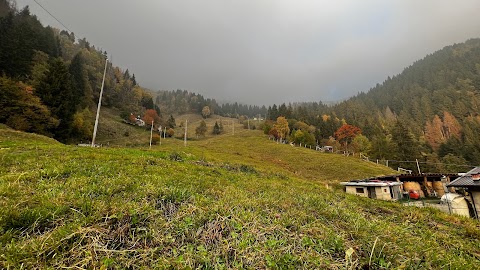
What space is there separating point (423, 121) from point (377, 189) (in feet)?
482

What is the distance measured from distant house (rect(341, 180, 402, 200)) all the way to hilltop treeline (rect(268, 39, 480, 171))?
51031 mm

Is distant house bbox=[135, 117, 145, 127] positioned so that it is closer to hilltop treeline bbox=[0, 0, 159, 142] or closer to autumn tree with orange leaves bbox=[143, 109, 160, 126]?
autumn tree with orange leaves bbox=[143, 109, 160, 126]

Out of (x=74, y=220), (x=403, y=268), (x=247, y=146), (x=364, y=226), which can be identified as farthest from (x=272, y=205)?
(x=247, y=146)

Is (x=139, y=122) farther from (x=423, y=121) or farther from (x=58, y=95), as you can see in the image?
(x=423, y=121)

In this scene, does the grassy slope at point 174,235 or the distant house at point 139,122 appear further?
the distant house at point 139,122

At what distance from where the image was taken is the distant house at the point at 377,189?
3341cm

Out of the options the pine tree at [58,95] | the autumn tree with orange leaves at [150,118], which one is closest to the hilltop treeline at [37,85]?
the pine tree at [58,95]

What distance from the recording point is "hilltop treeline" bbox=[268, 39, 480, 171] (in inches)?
3241

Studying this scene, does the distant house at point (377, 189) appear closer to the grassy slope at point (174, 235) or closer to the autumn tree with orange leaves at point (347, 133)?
the grassy slope at point (174, 235)

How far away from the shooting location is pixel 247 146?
9081 centimetres

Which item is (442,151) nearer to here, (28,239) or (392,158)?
(392,158)

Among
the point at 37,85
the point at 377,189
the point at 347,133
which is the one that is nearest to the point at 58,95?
the point at 37,85

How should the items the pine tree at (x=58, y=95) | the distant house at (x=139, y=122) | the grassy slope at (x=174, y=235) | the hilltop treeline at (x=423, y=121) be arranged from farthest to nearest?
the distant house at (x=139, y=122), the hilltop treeline at (x=423, y=121), the pine tree at (x=58, y=95), the grassy slope at (x=174, y=235)

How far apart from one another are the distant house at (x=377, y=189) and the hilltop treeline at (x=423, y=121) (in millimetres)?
51031
